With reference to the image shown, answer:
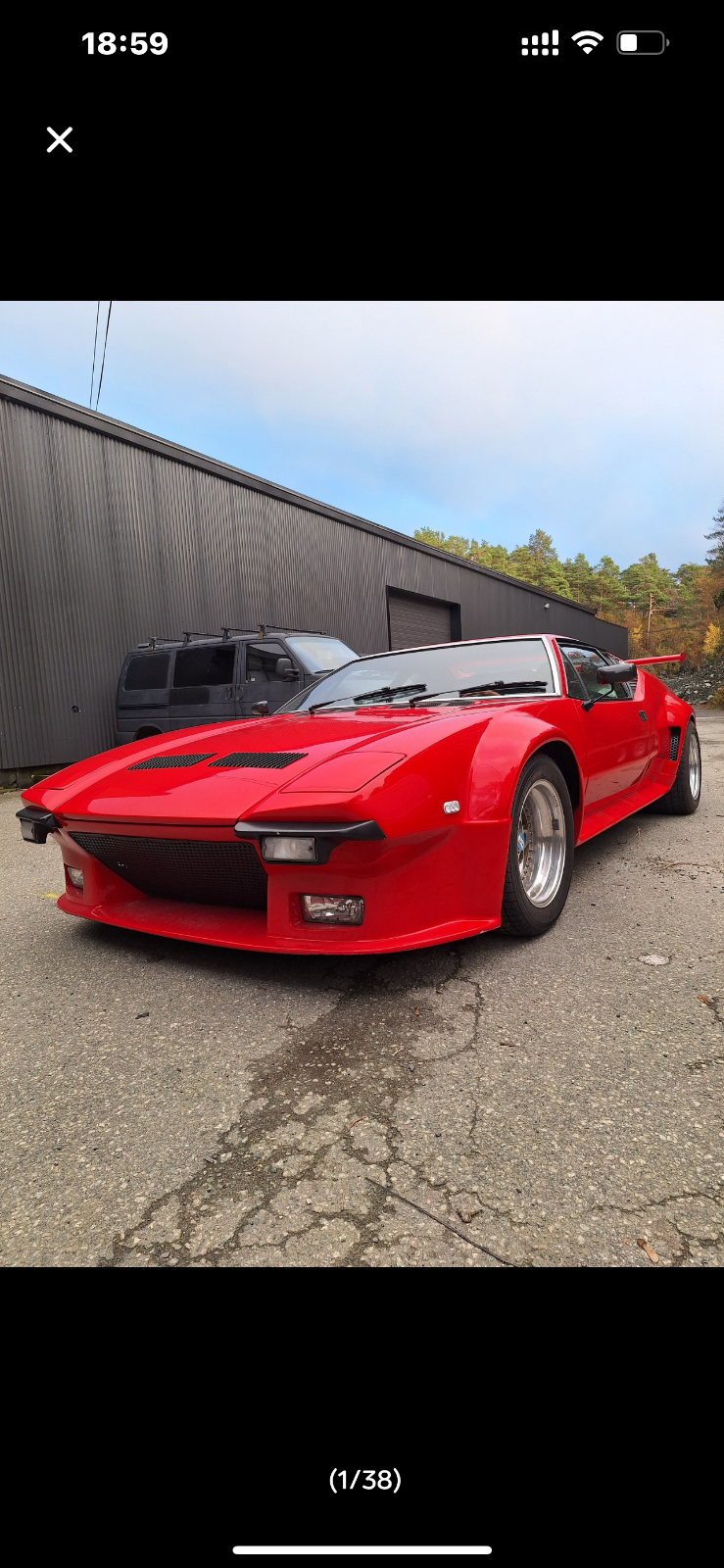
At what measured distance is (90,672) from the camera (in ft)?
30.4

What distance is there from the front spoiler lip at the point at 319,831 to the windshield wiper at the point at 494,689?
118cm

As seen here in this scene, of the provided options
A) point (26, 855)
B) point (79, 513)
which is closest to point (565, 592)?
point (79, 513)

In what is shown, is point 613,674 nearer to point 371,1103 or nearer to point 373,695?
point 373,695

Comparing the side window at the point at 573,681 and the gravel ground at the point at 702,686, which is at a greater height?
the side window at the point at 573,681

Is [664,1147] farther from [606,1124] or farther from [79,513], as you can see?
[79,513]

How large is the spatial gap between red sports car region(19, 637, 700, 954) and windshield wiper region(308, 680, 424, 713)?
2 cm

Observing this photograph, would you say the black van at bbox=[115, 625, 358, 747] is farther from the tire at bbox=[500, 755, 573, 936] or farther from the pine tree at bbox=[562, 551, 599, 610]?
the pine tree at bbox=[562, 551, 599, 610]

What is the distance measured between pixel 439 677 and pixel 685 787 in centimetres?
219
